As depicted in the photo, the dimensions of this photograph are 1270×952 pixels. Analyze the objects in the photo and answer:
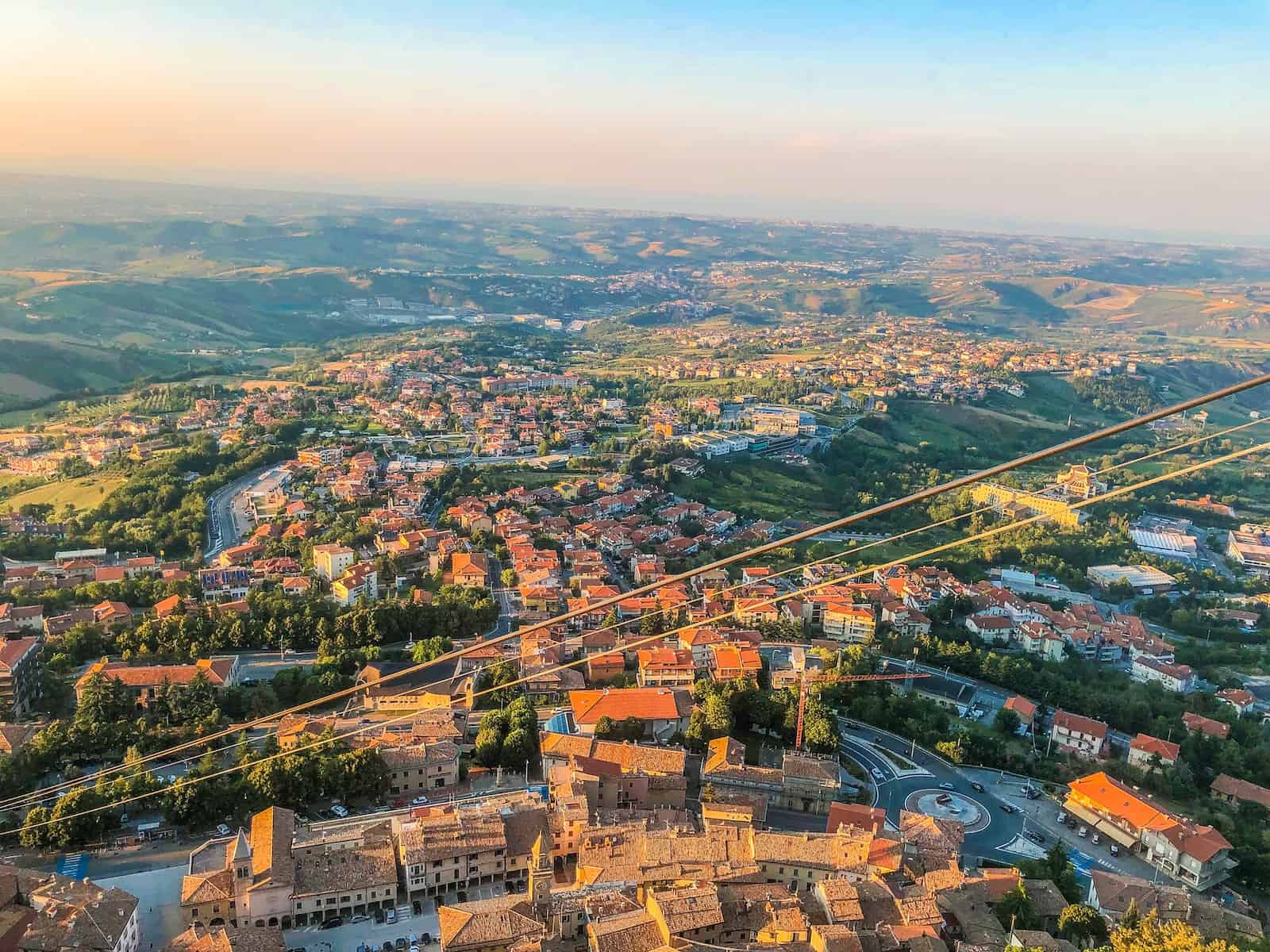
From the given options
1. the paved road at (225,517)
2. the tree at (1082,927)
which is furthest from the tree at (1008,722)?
the paved road at (225,517)

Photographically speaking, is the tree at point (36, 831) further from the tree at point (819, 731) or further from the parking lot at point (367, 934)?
the tree at point (819, 731)

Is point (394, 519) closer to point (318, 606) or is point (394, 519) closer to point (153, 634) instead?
point (318, 606)

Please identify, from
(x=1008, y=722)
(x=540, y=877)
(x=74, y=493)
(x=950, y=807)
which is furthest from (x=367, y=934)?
(x=74, y=493)

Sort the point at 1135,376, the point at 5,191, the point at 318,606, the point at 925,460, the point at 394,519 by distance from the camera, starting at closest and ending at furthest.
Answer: the point at 318,606 < the point at 394,519 < the point at 925,460 < the point at 1135,376 < the point at 5,191

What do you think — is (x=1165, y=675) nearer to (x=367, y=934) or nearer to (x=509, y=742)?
(x=509, y=742)

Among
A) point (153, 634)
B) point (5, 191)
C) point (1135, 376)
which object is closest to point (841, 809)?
point (153, 634)

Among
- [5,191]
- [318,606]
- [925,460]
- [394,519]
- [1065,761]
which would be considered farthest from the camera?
[5,191]
